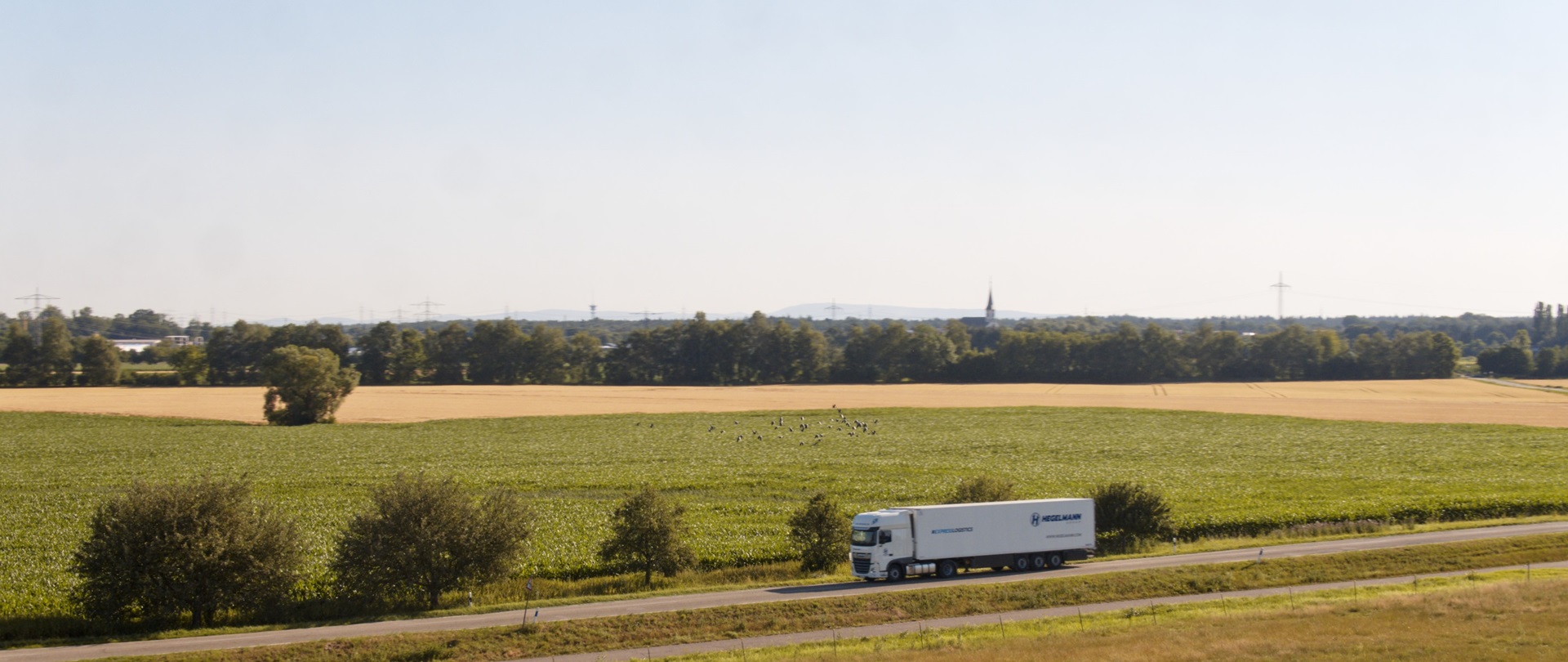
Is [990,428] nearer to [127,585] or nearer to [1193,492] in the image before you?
[1193,492]

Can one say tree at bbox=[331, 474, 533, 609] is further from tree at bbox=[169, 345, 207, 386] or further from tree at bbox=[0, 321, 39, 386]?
tree at bbox=[0, 321, 39, 386]

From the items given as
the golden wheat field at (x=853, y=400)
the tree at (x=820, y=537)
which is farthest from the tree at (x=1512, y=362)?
the tree at (x=820, y=537)

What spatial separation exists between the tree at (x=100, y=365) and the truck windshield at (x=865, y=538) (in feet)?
506

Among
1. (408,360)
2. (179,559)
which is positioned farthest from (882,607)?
(408,360)

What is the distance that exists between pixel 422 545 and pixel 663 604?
27.1 feet

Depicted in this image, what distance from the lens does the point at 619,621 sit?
32.4 meters

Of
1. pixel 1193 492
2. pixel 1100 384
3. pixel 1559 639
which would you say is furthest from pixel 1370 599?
pixel 1100 384

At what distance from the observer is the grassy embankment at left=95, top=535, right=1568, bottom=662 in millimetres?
30156

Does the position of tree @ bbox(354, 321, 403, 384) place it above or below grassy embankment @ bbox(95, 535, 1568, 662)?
above

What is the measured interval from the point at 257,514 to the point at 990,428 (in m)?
76.6

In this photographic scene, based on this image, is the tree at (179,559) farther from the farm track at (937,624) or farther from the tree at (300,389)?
the tree at (300,389)

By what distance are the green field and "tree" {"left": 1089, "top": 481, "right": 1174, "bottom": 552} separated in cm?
447

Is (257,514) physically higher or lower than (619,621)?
higher

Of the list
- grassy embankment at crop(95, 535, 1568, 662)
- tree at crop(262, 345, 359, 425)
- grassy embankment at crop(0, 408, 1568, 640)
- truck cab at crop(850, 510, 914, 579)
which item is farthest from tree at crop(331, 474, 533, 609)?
tree at crop(262, 345, 359, 425)
